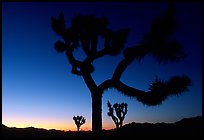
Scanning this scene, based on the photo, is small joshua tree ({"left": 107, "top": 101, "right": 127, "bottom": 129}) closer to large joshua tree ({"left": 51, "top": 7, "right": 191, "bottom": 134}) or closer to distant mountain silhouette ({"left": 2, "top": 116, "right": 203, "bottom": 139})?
distant mountain silhouette ({"left": 2, "top": 116, "right": 203, "bottom": 139})

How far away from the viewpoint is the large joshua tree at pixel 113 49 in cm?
984

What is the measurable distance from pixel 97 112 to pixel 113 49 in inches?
97.1

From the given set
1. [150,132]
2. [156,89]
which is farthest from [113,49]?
[150,132]

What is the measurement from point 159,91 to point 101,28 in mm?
3210

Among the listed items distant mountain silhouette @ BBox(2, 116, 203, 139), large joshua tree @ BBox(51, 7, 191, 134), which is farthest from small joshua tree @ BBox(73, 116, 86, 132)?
large joshua tree @ BBox(51, 7, 191, 134)

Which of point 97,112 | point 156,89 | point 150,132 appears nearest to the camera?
point 156,89

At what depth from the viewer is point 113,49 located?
10.7 metres

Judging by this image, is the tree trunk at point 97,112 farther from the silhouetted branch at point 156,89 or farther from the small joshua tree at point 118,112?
the small joshua tree at point 118,112

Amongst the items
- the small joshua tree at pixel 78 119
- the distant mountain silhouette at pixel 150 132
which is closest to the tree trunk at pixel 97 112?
the distant mountain silhouette at pixel 150 132

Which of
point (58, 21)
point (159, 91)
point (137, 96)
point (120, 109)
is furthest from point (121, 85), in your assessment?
point (120, 109)

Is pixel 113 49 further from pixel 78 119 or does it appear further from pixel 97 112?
pixel 78 119

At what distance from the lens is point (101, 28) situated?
35.0 feet

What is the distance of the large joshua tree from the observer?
9844mm

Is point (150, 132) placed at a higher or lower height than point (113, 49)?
lower
